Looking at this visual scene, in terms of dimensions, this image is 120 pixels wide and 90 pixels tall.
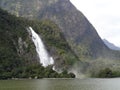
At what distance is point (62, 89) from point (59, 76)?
3559 inches

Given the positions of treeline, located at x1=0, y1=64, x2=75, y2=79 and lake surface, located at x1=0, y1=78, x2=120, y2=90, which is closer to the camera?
lake surface, located at x1=0, y1=78, x2=120, y2=90

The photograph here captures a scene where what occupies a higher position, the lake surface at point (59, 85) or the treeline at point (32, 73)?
the treeline at point (32, 73)

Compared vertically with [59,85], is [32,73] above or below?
above

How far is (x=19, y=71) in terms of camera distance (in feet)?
559

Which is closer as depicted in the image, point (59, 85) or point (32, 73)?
point (59, 85)

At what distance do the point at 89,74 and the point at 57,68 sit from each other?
21.7 metres

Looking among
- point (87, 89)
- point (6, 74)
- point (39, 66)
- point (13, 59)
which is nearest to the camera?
point (87, 89)

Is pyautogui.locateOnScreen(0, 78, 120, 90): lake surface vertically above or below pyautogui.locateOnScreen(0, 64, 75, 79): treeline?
below

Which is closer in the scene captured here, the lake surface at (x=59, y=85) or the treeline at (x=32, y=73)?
the lake surface at (x=59, y=85)

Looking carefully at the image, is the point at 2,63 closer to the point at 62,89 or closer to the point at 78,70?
the point at 78,70

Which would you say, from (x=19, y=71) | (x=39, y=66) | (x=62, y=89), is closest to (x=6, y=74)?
(x=19, y=71)

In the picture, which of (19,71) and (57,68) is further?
(57,68)

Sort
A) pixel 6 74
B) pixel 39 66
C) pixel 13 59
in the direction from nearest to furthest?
1. pixel 6 74
2. pixel 39 66
3. pixel 13 59

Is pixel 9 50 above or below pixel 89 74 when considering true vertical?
above
